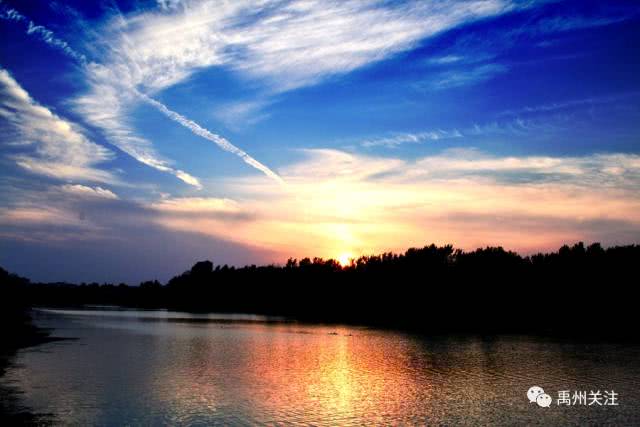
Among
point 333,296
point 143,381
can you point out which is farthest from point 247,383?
point 333,296

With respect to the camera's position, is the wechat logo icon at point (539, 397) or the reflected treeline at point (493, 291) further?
the reflected treeline at point (493, 291)

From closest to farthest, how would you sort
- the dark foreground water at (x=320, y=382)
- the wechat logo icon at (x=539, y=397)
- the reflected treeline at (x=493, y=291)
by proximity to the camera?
the dark foreground water at (x=320, y=382) < the wechat logo icon at (x=539, y=397) < the reflected treeline at (x=493, y=291)

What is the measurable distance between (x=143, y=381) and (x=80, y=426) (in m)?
13.3

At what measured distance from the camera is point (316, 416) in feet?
94.7

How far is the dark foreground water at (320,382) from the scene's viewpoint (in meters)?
29.0

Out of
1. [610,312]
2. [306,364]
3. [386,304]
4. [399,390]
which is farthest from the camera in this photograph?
[386,304]

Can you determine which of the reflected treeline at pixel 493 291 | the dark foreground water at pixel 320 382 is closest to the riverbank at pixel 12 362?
the dark foreground water at pixel 320 382

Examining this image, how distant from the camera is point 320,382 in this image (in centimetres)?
3988

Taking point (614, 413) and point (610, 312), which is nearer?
point (614, 413)

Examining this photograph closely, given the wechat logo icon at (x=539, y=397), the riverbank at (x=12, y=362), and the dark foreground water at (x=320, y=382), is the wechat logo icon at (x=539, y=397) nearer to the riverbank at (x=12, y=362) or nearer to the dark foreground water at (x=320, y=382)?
the dark foreground water at (x=320, y=382)

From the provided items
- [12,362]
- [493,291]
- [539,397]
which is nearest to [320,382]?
[539,397]

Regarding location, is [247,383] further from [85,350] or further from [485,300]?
[485,300]

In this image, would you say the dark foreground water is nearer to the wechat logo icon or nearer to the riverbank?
the wechat logo icon

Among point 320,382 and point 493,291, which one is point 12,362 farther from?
point 493,291
